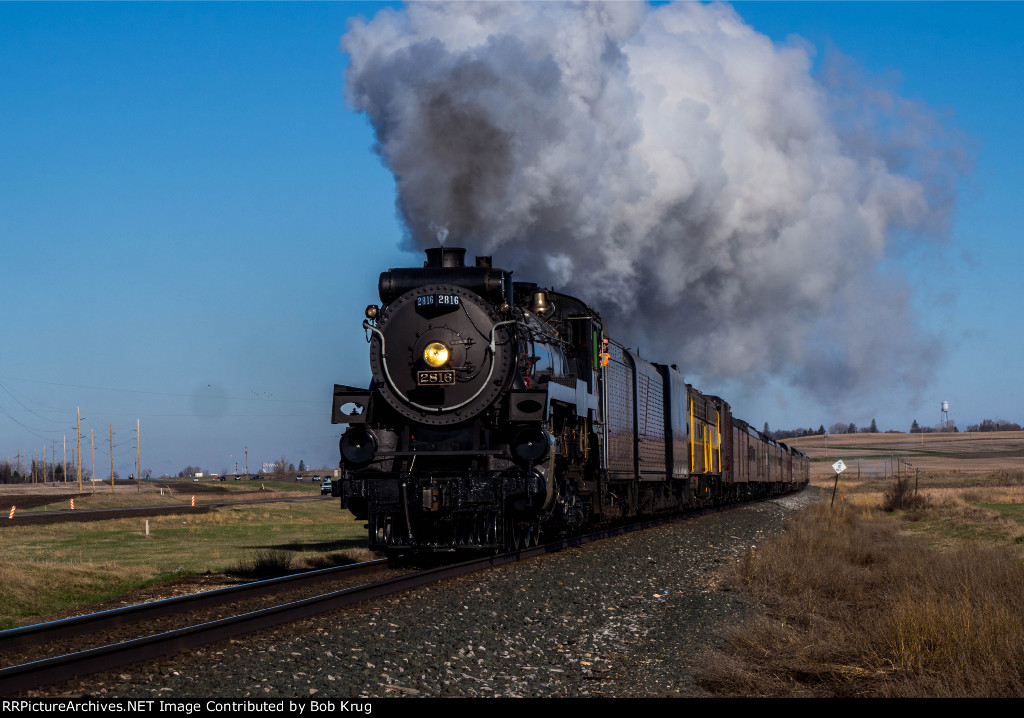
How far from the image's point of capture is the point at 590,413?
17750 mm

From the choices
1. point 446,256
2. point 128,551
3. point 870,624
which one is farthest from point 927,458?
point 870,624

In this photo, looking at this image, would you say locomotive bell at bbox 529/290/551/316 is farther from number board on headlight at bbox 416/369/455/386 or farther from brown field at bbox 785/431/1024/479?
brown field at bbox 785/431/1024/479

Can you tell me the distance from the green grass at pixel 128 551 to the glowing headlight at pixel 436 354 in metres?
5.11

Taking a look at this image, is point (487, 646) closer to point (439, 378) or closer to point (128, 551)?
point (439, 378)

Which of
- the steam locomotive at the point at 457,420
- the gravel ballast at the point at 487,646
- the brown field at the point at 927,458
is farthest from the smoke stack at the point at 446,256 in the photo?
the brown field at the point at 927,458

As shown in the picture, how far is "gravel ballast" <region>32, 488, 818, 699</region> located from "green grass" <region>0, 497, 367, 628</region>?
546 cm

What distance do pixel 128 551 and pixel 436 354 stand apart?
12.8 metres

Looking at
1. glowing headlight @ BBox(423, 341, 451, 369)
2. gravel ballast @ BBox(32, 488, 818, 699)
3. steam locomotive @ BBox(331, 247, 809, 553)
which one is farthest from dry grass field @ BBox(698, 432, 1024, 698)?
glowing headlight @ BBox(423, 341, 451, 369)

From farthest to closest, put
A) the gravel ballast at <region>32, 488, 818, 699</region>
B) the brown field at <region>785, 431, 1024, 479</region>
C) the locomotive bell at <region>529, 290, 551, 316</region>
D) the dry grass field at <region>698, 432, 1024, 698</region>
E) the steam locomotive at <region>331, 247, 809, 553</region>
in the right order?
the brown field at <region>785, 431, 1024, 479</region>
the locomotive bell at <region>529, 290, 551, 316</region>
the steam locomotive at <region>331, 247, 809, 553</region>
the dry grass field at <region>698, 432, 1024, 698</region>
the gravel ballast at <region>32, 488, 818, 699</region>

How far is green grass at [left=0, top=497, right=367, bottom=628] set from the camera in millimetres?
14352

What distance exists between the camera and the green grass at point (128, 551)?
565 inches

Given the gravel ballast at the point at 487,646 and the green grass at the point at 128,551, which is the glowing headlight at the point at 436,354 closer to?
the gravel ballast at the point at 487,646
